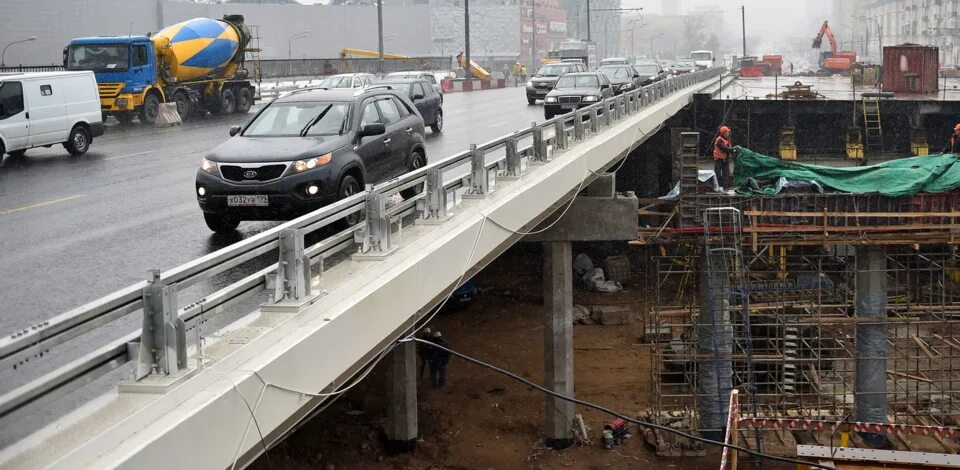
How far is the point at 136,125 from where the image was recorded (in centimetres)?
3231

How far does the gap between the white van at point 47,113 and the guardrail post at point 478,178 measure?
40.0ft

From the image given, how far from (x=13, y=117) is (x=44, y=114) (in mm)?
751

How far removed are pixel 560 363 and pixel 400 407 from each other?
2.81 metres

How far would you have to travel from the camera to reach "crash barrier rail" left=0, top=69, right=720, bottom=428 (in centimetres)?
462

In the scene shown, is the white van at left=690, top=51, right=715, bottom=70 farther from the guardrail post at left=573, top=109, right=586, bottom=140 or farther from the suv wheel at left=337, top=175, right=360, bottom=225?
the suv wheel at left=337, top=175, right=360, bottom=225

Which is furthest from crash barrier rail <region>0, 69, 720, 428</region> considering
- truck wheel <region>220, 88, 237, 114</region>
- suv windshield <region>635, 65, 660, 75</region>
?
suv windshield <region>635, 65, 660, 75</region>

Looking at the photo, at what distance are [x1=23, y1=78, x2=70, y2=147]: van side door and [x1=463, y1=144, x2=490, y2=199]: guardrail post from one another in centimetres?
1283

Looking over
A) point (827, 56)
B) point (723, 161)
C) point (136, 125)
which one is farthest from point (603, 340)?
point (827, 56)

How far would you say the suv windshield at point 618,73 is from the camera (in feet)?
137

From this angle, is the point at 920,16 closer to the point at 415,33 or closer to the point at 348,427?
the point at 415,33

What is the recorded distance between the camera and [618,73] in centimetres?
4222

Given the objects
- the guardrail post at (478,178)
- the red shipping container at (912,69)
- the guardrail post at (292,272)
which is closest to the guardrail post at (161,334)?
the guardrail post at (292,272)

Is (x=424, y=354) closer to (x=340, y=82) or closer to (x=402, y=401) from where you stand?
(x=402, y=401)

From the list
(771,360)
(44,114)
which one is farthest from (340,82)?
(771,360)
